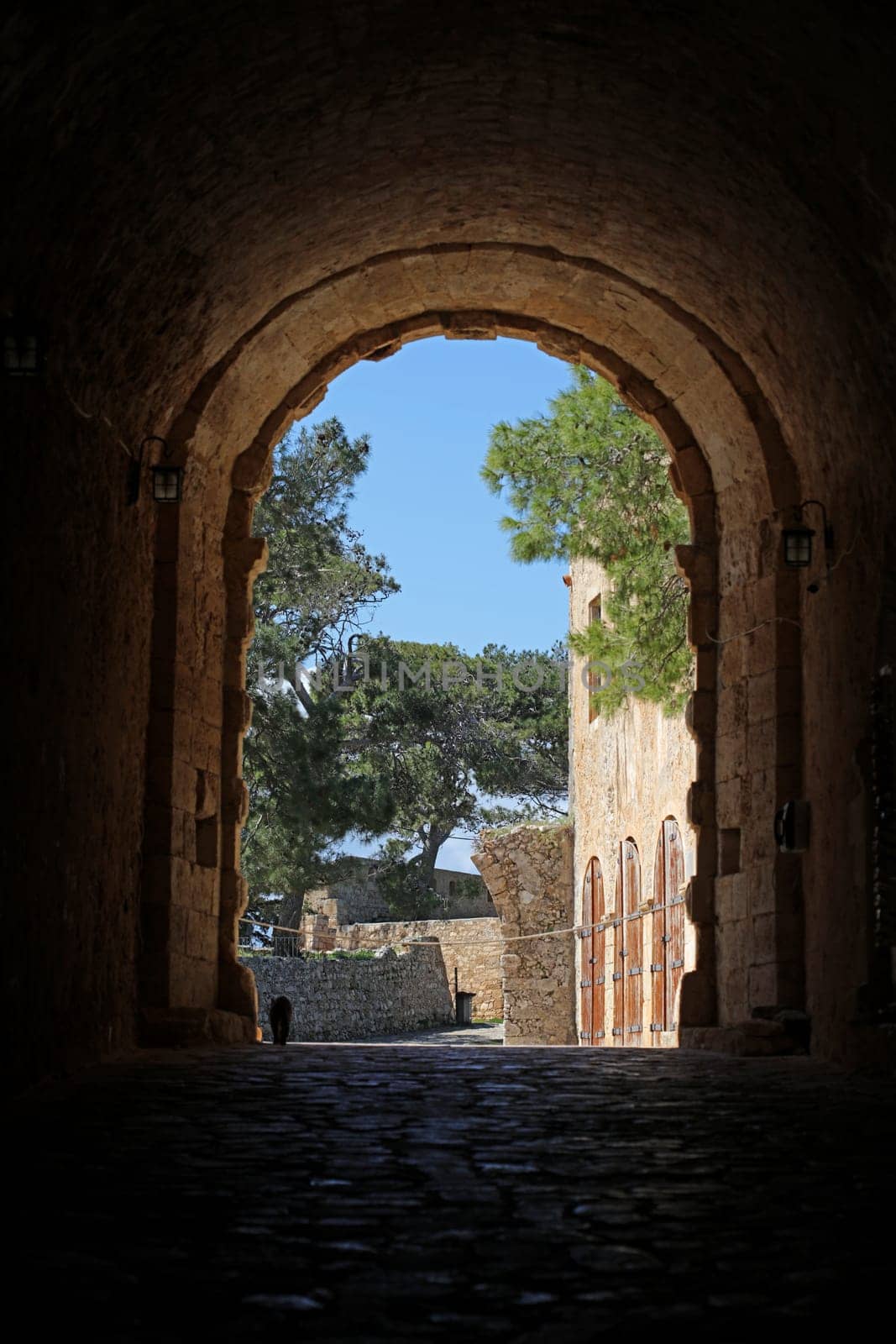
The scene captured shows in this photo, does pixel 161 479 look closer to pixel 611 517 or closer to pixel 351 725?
pixel 611 517

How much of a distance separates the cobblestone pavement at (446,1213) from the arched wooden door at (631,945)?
9.38m

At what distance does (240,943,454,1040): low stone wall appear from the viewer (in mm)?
25266

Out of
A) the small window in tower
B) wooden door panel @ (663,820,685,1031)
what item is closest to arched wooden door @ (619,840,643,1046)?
wooden door panel @ (663,820,685,1031)

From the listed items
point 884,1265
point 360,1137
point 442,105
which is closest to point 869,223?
point 442,105

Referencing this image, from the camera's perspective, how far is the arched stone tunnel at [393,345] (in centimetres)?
568

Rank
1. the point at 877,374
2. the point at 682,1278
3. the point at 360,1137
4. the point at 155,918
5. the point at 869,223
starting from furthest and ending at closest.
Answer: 1. the point at 155,918
2. the point at 877,374
3. the point at 869,223
4. the point at 360,1137
5. the point at 682,1278

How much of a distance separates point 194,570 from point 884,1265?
7146 mm

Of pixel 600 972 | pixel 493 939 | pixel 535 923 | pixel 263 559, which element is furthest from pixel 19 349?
pixel 493 939

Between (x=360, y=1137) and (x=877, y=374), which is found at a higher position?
(x=877, y=374)

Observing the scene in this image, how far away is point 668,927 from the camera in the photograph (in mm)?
14484

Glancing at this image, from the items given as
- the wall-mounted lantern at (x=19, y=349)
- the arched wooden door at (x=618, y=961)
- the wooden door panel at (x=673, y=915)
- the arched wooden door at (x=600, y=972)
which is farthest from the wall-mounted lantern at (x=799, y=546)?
the arched wooden door at (x=600, y=972)

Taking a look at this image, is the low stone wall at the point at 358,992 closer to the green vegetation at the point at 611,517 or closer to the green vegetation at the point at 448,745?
the green vegetation at the point at 448,745

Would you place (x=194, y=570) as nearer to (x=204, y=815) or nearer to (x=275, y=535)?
(x=204, y=815)

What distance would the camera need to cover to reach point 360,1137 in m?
4.60
